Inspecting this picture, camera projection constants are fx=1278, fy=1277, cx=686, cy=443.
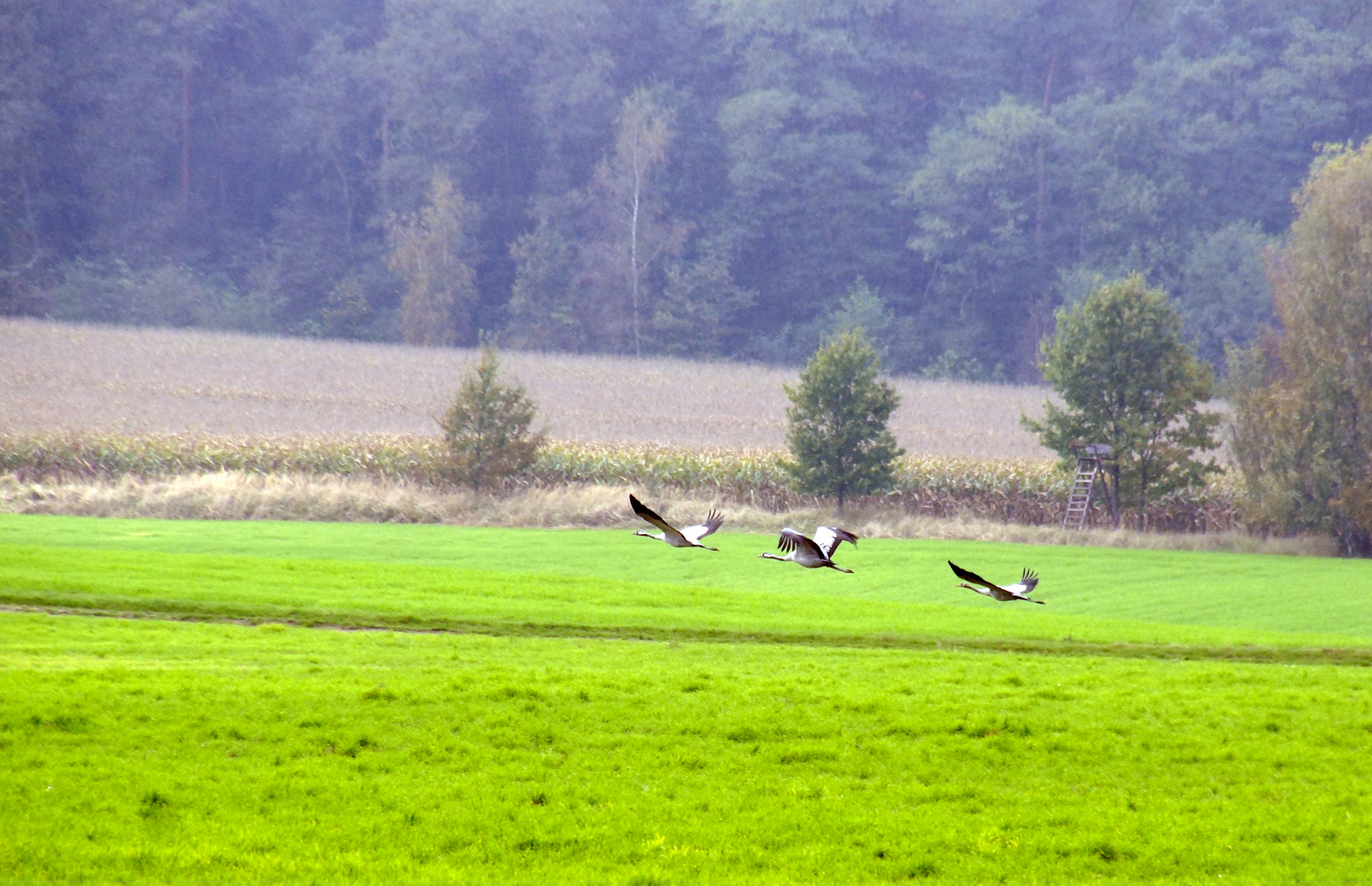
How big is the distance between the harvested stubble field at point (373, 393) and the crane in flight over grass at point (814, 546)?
111 feet

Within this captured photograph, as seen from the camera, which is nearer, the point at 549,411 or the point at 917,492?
the point at 917,492

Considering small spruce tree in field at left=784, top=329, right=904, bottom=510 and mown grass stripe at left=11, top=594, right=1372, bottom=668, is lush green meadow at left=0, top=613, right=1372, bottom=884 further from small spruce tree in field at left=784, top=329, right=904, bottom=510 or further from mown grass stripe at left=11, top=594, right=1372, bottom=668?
small spruce tree in field at left=784, top=329, right=904, bottom=510

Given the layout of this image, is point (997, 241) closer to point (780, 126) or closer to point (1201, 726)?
point (780, 126)

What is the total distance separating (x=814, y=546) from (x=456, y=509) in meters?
27.8

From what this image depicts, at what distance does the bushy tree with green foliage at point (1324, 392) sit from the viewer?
30.3 metres

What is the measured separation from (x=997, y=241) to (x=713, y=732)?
180 feet

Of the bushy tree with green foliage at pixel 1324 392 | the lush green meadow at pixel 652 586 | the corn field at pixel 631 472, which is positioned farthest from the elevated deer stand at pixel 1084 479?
the lush green meadow at pixel 652 586

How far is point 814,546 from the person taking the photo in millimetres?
4488

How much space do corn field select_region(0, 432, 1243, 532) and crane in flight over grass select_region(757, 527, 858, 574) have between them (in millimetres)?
28352

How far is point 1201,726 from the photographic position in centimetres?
1158

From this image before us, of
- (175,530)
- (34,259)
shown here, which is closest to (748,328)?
(34,259)

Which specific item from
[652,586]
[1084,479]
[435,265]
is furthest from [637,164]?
[652,586]

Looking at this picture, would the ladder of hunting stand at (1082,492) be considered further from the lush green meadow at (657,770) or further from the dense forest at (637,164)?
the dense forest at (637,164)

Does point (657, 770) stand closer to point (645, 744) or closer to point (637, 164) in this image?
point (645, 744)
